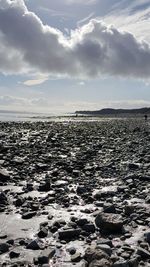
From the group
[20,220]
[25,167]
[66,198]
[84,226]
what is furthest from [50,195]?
[25,167]

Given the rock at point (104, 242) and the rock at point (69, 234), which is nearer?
the rock at point (104, 242)

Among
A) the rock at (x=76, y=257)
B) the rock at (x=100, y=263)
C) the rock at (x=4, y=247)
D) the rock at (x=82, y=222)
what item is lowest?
the rock at (x=76, y=257)

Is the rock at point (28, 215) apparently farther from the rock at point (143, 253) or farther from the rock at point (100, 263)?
the rock at point (100, 263)

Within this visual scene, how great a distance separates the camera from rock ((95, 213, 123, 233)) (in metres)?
8.15

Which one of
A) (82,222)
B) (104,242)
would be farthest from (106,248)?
(82,222)

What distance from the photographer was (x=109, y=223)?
8.21 meters

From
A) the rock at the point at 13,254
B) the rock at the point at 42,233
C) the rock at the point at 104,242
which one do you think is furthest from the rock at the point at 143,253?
the rock at the point at 13,254

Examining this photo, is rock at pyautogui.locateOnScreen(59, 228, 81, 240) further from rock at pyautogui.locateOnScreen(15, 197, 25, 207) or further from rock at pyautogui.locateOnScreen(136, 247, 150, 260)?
rock at pyautogui.locateOnScreen(15, 197, 25, 207)

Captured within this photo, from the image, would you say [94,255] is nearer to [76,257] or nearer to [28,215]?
[76,257]

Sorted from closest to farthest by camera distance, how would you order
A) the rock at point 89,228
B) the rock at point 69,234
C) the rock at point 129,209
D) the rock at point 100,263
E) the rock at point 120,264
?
the rock at point 100,263 < the rock at point 120,264 < the rock at point 69,234 < the rock at point 89,228 < the rock at point 129,209

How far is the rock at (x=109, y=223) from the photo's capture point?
8148mm

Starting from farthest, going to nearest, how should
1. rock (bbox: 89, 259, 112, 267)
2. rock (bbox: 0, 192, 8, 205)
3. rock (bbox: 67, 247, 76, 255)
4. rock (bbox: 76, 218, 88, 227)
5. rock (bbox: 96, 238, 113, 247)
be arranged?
rock (bbox: 0, 192, 8, 205)
rock (bbox: 76, 218, 88, 227)
rock (bbox: 96, 238, 113, 247)
rock (bbox: 67, 247, 76, 255)
rock (bbox: 89, 259, 112, 267)

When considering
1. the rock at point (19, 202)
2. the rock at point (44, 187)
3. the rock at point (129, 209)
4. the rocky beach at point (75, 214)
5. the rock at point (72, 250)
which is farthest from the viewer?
the rock at point (44, 187)

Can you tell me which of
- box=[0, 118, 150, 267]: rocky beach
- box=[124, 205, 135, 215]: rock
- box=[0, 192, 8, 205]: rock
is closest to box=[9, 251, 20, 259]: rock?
box=[0, 118, 150, 267]: rocky beach
